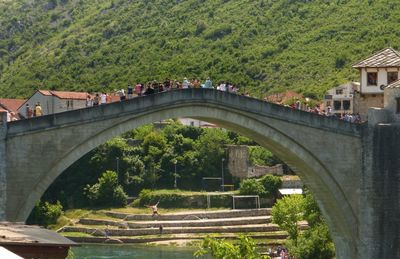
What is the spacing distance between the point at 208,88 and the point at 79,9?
10793 cm

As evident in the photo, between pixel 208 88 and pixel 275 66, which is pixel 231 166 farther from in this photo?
pixel 208 88

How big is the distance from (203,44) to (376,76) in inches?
2839

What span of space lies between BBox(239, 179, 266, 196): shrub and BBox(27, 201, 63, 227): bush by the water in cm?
1402

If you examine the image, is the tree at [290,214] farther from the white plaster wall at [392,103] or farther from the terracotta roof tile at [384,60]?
the white plaster wall at [392,103]

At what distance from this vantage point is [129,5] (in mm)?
135750

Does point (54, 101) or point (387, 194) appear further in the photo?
point (54, 101)

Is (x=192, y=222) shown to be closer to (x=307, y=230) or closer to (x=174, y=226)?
(x=174, y=226)

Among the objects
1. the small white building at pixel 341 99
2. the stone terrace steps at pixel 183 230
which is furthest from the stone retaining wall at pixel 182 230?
the small white building at pixel 341 99

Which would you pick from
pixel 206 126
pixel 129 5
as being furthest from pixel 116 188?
pixel 129 5

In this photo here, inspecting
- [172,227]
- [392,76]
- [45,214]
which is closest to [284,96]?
[172,227]

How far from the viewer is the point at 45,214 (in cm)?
7206

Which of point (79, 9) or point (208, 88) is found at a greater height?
point (79, 9)

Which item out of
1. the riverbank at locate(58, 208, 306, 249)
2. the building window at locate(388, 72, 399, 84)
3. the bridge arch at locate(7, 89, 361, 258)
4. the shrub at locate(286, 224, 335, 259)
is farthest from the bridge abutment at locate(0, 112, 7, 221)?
the riverbank at locate(58, 208, 306, 249)

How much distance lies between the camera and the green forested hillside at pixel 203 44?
102m
